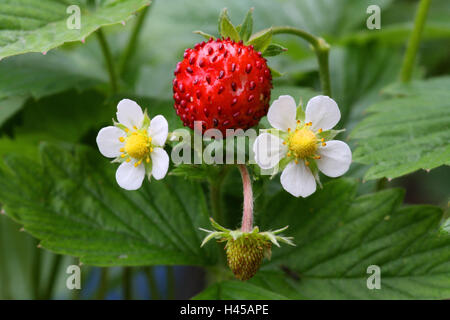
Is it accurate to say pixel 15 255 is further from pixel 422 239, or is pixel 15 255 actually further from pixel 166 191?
pixel 422 239

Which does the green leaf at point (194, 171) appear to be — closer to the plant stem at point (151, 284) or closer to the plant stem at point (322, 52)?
the plant stem at point (322, 52)

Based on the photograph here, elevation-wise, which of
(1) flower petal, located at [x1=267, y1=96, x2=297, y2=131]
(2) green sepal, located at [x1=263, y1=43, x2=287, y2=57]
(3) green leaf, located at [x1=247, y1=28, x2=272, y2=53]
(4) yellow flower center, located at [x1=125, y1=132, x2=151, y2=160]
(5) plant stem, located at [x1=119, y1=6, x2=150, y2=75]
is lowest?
(4) yellow flower center, located at [x1=125, y1=132, x2=151, y2=160]

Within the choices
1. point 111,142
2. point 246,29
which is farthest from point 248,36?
point 111,142

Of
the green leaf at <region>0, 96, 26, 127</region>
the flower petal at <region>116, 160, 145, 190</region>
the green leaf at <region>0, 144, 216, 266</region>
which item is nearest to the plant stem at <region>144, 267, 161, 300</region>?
the green leaf at <region>0, 144, 216, 266</region>

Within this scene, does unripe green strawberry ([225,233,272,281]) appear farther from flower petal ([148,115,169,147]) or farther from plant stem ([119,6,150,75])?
plant stem ([119,6,150,75])

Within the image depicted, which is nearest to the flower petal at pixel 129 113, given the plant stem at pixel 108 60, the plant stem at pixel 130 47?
the plant stem at pixel 108 60

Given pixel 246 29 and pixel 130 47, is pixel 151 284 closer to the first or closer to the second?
pixel 130 47
